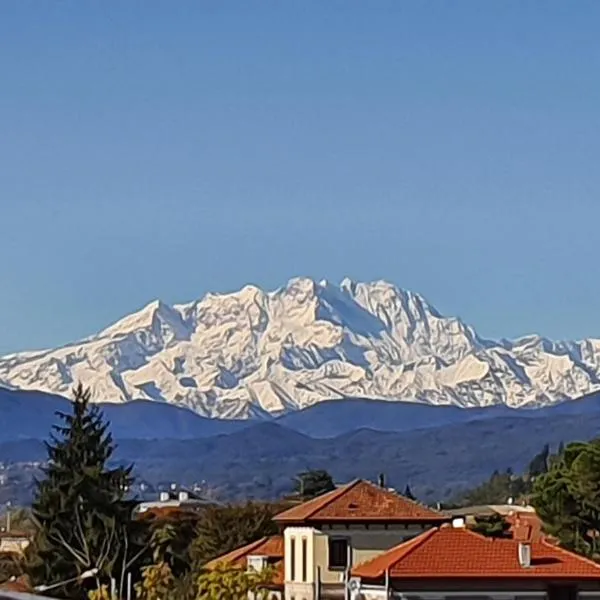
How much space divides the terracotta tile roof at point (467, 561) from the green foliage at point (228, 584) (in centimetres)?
315

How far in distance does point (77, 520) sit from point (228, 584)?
52.5ft

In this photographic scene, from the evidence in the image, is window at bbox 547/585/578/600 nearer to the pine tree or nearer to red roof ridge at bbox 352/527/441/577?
red roof ridge at bbox 352/527/441/577

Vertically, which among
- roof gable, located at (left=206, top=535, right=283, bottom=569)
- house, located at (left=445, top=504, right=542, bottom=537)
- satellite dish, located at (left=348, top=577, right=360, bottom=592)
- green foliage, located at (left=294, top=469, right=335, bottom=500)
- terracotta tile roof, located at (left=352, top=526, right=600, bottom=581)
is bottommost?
satellite dish, located at (left=348, top=577, right=360, bottom=592)

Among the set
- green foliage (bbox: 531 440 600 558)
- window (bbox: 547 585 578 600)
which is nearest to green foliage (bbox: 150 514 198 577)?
green foliage (bbox: 531 440 600 558)

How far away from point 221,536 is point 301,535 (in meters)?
13.7

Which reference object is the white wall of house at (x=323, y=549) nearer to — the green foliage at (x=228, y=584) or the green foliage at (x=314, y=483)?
the green foliage at (x=228, y=584)

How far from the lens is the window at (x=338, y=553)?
58.9 meters

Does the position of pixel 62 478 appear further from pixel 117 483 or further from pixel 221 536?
pixel 221 536

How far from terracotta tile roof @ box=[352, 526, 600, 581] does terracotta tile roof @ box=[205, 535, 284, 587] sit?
3344 mm

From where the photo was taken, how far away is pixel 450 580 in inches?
2128

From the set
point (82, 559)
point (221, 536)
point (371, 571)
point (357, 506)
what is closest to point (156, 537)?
point (221, 536)

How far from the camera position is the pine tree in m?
65.1

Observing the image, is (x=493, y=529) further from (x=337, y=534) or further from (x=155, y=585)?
(x=155, y=585)

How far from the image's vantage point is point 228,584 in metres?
51.5
